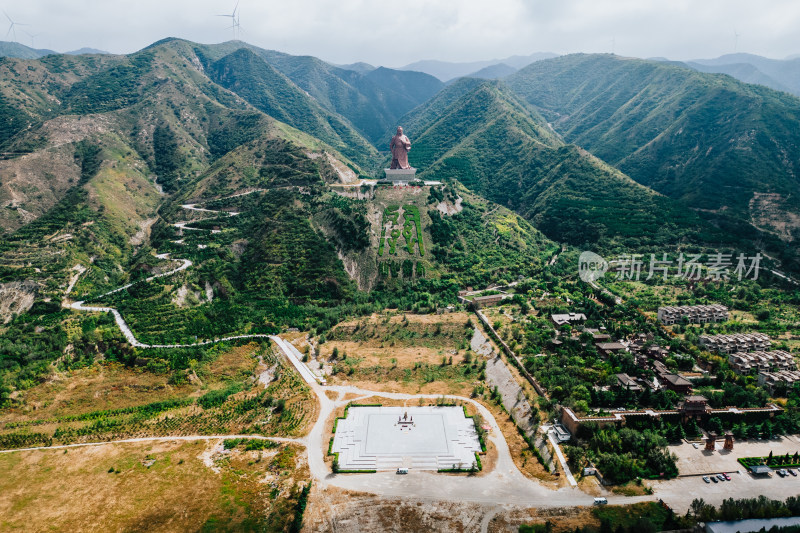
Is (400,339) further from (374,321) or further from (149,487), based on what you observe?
(149,487)

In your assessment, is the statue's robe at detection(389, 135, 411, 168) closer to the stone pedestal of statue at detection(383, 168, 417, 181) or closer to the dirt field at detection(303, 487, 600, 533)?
the stone pedestal of statue at detection(383, 168, 417, 181)

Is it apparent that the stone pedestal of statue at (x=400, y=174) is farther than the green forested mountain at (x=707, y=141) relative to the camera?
No

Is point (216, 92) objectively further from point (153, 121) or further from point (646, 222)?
point (646, 222)

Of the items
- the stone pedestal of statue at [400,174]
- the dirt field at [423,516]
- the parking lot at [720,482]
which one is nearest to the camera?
the dirt field at [423,516]

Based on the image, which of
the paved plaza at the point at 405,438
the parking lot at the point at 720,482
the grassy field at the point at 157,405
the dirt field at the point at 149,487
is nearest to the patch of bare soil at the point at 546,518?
the paved plaza at the point at 405,438

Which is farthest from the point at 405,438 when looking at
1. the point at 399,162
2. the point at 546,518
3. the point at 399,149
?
the point at 399,149

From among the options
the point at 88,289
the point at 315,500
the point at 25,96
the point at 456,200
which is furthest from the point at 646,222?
the point at 25,96

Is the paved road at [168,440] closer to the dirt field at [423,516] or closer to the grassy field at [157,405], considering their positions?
the grassy field at [157,405]

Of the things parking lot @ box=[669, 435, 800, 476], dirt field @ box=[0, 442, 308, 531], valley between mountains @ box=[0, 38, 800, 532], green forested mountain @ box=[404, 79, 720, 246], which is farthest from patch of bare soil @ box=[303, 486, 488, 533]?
green forested mountain @ box=[404, 79, 720, 246]
